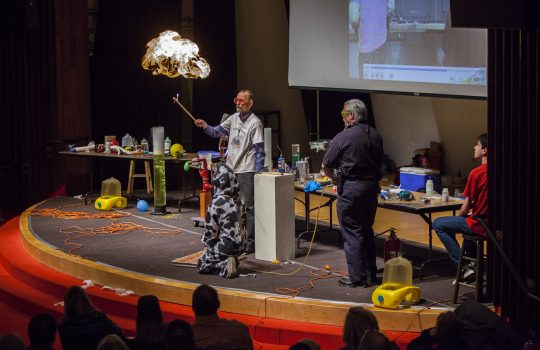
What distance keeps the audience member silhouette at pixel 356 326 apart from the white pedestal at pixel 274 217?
11.3ft

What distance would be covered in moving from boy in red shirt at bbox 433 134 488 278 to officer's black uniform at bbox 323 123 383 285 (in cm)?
59

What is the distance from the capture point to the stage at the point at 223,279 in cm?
676

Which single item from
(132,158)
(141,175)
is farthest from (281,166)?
(141,175)

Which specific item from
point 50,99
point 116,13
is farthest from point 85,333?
point 116,13

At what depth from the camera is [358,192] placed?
7234mm

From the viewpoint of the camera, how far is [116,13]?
1287 cm

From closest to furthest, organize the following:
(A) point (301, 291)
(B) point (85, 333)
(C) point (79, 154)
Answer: (B) point (85, 333)
(A) point (301, 291)
(C) point (79, 154)

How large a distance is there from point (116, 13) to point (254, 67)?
291cm

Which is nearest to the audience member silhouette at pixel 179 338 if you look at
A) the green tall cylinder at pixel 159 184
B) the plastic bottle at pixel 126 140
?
Answer: the green tall cylinder at pixel 159 184

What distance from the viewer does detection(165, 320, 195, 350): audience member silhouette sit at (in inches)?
175

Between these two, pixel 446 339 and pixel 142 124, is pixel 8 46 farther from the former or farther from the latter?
pixel 446 339

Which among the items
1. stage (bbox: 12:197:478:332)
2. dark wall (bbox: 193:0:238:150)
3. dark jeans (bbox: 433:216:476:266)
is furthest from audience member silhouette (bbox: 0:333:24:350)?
dark wall (bbox: 193:0:238:150)

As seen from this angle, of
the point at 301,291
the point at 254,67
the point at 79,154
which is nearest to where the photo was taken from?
the point at 301,291

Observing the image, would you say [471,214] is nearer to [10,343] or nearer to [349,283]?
[349,283]
